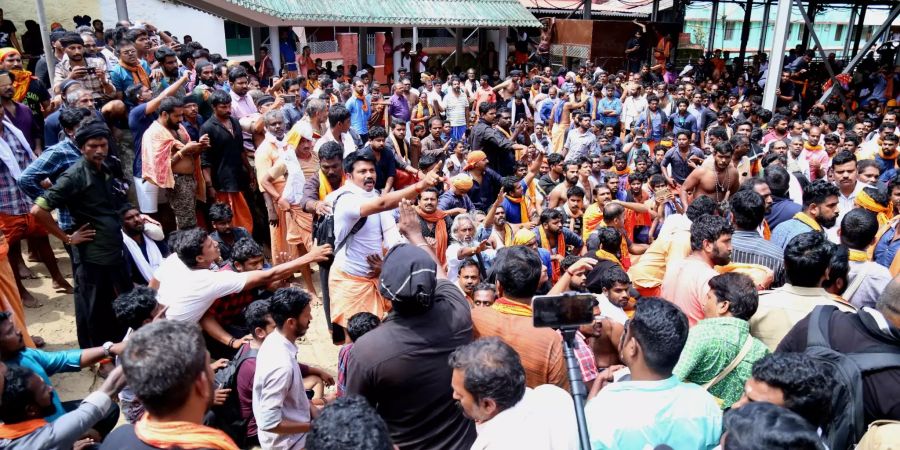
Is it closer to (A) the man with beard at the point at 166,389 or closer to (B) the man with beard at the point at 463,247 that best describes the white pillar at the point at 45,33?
(B) the man with beard at the point at 463,247

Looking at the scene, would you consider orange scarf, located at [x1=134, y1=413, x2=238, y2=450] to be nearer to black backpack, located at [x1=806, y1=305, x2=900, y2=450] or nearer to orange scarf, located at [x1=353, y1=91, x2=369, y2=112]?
black backpack, located at [x1=806, y1=305, x2=900, y2=450]

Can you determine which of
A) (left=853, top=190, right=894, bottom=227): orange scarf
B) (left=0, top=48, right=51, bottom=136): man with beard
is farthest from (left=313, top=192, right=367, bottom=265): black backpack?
(left=853, top=190, right=894, bottom=227): orange scarf

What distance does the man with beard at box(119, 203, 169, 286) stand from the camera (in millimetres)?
4277

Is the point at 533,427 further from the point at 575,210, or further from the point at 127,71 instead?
the point at 127,71

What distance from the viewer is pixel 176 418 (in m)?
1.73

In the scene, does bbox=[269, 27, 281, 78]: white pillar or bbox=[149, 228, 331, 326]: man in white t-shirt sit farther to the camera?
bbox=[269, 27, 281, 78]: white pillar

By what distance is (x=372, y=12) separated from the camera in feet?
46.9

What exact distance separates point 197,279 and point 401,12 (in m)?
12.8

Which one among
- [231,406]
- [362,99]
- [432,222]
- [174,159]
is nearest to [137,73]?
[174,159]

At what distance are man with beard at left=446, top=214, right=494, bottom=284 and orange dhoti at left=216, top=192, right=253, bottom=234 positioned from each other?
6.94 feet

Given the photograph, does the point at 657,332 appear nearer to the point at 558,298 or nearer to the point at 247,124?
the point at 558,298

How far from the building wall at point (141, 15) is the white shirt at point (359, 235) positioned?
12.3 m

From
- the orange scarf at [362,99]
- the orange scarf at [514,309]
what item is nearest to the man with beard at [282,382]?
the orange scarf at [514,309]

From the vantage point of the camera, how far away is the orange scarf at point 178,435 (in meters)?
1.67
